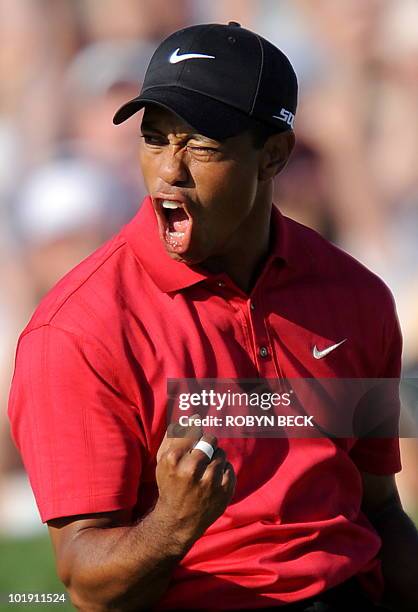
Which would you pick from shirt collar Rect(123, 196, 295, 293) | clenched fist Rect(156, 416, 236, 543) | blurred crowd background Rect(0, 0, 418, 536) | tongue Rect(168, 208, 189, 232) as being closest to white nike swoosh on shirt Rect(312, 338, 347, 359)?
shirt collar Rect(123, 196, 295, 293)

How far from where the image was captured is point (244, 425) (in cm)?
243

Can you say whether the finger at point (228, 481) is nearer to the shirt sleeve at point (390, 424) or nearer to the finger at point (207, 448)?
the finger at point (207, 448)

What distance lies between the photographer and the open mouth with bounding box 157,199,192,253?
2.41m

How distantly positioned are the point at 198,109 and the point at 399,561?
3.49 ft

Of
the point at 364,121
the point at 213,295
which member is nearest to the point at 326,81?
the point at 364,121

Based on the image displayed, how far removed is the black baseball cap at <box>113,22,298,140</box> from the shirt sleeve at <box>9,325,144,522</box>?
1.56ft

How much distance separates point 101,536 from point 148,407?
10.0 inches

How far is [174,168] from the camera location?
93.6 inches

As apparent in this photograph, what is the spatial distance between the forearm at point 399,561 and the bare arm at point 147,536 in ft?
2.07

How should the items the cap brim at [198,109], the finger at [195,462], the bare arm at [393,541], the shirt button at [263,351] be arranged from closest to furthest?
the finger at [195,462], the cap brim at [198,109], the shirt button at [263,351], the bare arm at [393,541]

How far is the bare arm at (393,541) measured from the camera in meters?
2.70

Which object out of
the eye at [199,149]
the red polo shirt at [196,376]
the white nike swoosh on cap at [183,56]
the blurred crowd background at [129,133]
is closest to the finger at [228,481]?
the red polo shirt at [196,376]

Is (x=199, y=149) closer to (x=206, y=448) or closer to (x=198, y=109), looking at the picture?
(x=198, y=109)

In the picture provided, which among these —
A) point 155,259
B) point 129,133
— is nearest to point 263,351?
point 155,259
